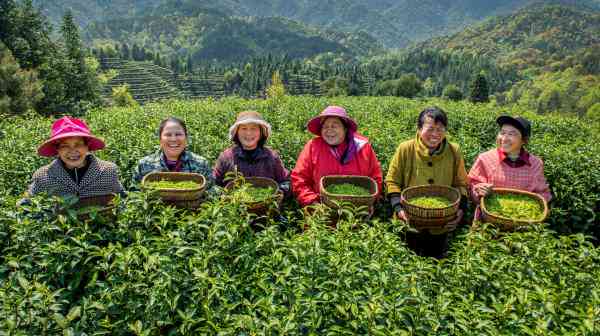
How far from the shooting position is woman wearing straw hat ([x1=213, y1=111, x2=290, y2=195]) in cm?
475

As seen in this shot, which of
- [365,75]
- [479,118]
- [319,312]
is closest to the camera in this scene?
[319,312]

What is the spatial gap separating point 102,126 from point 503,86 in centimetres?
13539

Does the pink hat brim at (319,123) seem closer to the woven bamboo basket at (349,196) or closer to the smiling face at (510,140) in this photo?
the woven bamboo basket at (349,196)

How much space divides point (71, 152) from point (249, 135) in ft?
6.04

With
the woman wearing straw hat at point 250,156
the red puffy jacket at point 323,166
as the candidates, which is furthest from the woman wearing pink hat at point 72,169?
the red puffy jacket at point 323,166

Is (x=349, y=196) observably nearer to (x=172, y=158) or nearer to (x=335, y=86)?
(x=172, y=158)

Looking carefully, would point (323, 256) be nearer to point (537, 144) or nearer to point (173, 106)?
point (537, 144)

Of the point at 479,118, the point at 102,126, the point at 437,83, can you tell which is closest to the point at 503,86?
the point at 437,83

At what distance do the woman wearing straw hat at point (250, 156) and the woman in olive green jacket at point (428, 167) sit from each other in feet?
4.46

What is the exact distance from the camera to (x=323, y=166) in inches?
190

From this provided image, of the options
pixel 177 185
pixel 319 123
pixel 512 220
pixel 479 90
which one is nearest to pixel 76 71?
pixel 319 123

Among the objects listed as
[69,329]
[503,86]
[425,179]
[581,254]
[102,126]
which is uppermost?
[503,86]

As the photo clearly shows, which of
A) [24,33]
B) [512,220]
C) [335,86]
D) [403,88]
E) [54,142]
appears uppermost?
[335,86]

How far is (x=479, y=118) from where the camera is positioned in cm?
1245
